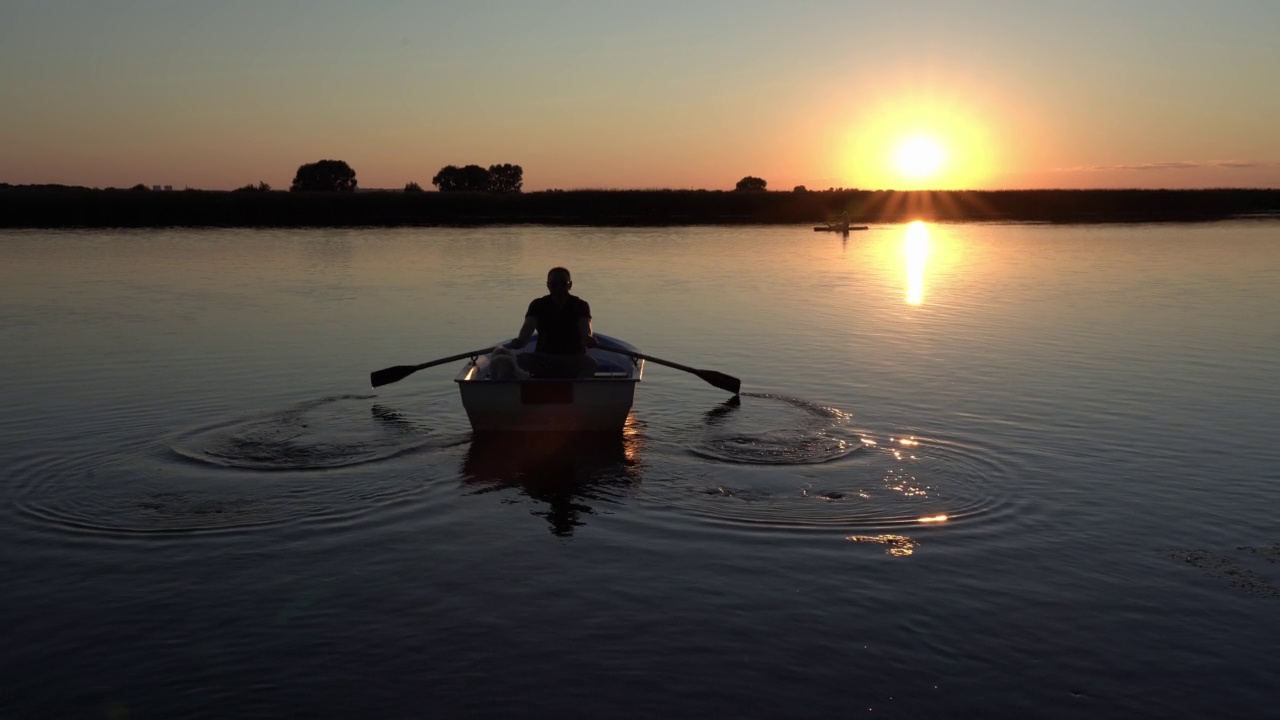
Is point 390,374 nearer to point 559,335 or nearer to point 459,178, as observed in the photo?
point 559,335

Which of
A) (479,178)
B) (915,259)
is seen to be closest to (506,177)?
(479,178)

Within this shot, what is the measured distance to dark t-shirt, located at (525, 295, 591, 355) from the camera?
40.5 feet

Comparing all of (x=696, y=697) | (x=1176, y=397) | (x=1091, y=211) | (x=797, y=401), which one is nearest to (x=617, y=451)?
(x=797, y=401)

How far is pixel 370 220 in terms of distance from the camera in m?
77.4

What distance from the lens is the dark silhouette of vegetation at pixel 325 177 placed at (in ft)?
492

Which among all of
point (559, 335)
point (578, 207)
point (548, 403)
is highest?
point (578, 207)

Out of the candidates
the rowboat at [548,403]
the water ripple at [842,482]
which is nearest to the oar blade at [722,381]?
the water ripple at [842,482]

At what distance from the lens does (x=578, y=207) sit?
8506 centimetres

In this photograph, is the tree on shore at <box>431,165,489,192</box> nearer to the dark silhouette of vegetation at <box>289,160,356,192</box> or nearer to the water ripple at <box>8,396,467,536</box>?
the dark silhouette of vegetation at <box>289,160,356,192</box>

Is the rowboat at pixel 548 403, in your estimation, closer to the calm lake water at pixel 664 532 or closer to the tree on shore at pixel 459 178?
the calm lake water at pixel 664 532

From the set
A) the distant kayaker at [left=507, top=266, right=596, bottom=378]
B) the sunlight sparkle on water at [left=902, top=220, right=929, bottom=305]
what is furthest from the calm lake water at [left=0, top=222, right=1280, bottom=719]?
the sunlight sparkle on water at [left=902, top=220, right=929, bottom=305]

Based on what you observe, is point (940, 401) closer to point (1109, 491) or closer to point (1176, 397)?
point (1176, 397)

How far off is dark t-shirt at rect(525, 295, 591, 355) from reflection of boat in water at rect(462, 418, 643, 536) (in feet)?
3.36

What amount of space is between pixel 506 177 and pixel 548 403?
162 meters
